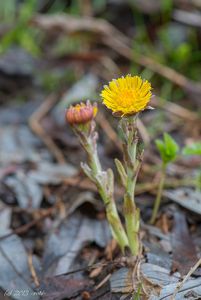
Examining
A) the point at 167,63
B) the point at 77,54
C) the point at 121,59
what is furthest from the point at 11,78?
the point at 167,63

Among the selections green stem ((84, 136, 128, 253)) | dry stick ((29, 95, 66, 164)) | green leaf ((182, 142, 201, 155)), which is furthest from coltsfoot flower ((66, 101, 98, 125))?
dry stick ((29, 95, 66, 164))

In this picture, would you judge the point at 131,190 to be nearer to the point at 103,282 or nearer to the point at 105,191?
the point at 105,191

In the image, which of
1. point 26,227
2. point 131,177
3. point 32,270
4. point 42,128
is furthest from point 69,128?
point 131,177

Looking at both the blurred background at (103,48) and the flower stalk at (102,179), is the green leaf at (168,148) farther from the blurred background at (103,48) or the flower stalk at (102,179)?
the blurred background at (103,48)

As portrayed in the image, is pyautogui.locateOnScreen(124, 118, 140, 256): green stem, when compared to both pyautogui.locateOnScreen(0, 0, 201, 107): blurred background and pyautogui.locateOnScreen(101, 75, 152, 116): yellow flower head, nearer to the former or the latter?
pyautogui.locateOnScreen(101, 75, 152, 116): yellow flower head

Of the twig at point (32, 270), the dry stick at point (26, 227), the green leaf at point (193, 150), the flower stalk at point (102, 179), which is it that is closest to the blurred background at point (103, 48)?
the green leaf at point (193, 150)

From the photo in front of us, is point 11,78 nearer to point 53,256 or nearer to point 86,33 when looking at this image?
point 86,33
